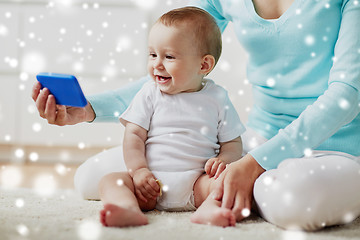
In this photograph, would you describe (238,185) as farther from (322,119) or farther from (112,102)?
(112,102)

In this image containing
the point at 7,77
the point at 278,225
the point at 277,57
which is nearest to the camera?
the point at 278,225

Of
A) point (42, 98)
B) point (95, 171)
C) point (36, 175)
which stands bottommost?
point (36, 175)

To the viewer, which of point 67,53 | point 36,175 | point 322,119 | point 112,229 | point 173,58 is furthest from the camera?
point 67,53

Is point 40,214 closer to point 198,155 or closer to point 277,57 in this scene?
point 198,155

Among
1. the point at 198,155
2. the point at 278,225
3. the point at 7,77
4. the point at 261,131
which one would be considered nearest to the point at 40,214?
the point at 198,155

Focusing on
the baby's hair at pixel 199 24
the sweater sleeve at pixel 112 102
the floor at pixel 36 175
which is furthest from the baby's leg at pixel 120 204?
the floor at pixel 36 175

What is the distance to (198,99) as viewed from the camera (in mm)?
1036

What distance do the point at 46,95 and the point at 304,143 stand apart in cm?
52

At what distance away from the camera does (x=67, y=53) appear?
6.24 feet

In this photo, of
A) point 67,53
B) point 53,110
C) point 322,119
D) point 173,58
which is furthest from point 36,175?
point 322,119

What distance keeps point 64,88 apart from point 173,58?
0.24 m

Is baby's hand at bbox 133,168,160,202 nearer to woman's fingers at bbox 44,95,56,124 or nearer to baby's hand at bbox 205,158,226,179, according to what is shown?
baby's hand at bbox 205,158,226,179

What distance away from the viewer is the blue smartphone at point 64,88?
90cm

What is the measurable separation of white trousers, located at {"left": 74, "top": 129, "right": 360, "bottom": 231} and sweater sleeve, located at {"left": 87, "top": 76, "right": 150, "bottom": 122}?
0.42 meters
